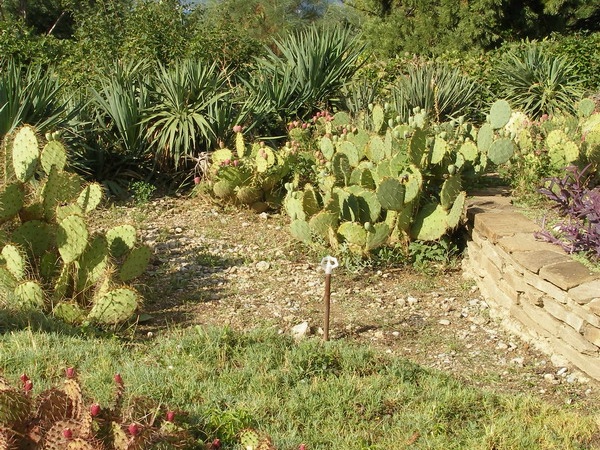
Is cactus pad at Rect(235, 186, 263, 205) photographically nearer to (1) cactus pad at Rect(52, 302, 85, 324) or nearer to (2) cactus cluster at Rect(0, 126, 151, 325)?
(2) cactus cluster at Rect(0, 126, 151, 325)

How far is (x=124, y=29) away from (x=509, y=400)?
940cm

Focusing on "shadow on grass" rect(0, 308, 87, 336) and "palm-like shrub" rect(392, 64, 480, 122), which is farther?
"palm-like shrub" rect(392, 64, 480, 122)

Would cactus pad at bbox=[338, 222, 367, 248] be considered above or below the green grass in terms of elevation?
above

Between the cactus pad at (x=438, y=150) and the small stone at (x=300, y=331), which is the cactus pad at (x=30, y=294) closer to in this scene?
the small stone at (x=300, y=331)

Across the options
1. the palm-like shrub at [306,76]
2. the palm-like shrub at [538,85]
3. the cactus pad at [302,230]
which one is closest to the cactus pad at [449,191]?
the cactus pad at [302,230]

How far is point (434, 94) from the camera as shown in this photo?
9.41m

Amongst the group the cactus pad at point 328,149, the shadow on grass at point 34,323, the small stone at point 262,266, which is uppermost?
the cactus pad at point 328,149

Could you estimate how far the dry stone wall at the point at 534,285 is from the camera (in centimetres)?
439

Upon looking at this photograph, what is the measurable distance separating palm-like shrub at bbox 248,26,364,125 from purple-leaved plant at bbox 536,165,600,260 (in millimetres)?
3621

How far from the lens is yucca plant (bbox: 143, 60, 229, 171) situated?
789cm

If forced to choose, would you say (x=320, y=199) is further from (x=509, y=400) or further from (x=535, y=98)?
(x=535, y=98)

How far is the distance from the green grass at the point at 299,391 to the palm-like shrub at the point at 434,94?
5.14m

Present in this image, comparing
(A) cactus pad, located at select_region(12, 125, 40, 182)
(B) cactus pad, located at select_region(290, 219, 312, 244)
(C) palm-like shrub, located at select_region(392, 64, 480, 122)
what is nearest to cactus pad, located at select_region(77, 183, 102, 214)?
(A) cactus pad, located at select_region(12, 125, 40, 182)

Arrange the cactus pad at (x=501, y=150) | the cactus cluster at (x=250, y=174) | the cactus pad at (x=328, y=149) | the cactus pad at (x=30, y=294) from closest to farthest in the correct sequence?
the cactus pad at (x=30, y=294), the cactus pad at (x=501, y=150), the cactus pad at (x=328, y=149), the cactus cluster at (x=250, y=174)
